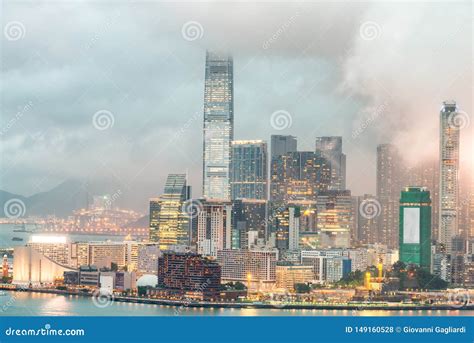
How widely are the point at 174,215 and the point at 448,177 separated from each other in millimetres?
5636

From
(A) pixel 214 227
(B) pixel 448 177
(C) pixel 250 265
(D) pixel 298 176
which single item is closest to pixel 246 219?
(A) pixel 214 227

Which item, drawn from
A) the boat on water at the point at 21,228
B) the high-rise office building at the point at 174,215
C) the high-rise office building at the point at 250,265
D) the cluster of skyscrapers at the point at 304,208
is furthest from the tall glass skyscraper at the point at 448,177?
the boat on water at the point at 21,228

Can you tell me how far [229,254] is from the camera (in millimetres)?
17766

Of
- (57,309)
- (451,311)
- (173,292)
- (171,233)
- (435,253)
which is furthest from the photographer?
(171,233)

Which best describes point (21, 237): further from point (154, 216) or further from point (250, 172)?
point (250, 172)

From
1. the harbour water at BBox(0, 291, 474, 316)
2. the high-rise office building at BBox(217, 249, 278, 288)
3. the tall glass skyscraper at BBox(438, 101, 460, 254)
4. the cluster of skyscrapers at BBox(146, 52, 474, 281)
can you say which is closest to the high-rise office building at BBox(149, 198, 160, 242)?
the cluster of skyscrapers at BBox(146, 52, 474, 281)

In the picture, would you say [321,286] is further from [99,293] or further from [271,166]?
[271,166]

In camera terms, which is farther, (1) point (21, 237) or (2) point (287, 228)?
(1) point (21, 237)

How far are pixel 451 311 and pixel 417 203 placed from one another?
19.3 ft

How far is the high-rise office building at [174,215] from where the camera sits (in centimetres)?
2069

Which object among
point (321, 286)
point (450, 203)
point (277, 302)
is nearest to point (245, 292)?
point (277, 302)

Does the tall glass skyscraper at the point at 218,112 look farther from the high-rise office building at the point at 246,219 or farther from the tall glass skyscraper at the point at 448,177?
the tall glass skyscraper at the point at 448,177

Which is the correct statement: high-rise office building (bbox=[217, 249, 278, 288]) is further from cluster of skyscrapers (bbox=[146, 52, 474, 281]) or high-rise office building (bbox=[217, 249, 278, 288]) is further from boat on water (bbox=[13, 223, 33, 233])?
boat on water (bbox=[13, 223, 33, 233])

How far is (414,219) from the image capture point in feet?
61.5
